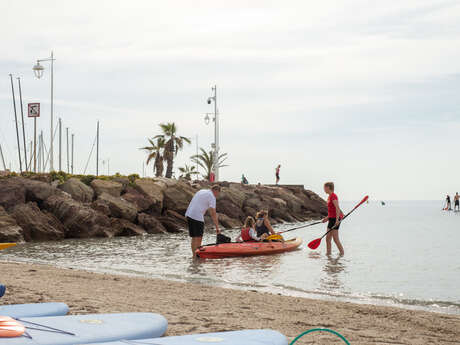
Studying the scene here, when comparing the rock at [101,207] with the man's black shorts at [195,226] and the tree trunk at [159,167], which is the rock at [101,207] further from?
the tree trunk at [159,167]

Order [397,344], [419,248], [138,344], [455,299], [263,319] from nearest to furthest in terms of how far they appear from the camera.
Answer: [138,344]
[397,344]
[263,319]
[455,299]
[419,248]

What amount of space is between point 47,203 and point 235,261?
1164 cm

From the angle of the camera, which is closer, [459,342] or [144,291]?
[459,342]

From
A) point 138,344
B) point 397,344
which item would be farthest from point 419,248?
point 138,344

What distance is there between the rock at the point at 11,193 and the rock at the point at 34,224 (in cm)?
92

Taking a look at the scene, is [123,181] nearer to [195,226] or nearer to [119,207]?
[119,207]

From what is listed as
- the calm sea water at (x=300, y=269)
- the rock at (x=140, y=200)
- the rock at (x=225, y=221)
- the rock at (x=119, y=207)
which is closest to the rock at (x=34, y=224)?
the calm sea water at (x=300, y=269)

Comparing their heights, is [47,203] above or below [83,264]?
above

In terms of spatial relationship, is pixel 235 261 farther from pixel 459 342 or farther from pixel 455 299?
pixel 459 342

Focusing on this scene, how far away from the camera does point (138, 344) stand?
399 centimetres

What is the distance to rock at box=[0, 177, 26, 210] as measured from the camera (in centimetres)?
2067

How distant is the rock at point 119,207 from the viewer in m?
24.1

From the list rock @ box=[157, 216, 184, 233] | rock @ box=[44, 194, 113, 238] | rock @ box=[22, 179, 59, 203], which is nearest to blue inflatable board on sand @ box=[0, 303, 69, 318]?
rock @ box=[44, 194, 113, 238]

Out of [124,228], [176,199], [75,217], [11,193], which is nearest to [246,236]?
[75,217]
